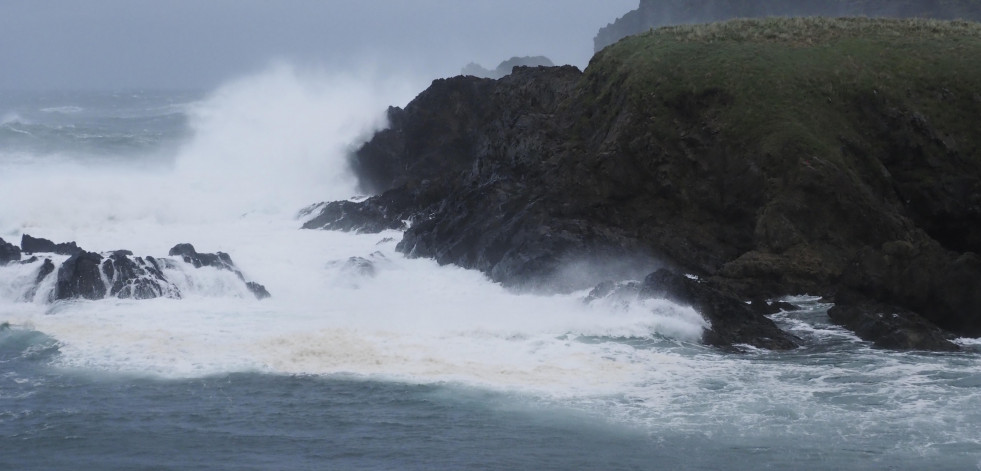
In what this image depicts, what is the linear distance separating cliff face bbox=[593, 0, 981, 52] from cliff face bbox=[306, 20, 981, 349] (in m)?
15.8

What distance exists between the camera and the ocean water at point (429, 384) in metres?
18.7

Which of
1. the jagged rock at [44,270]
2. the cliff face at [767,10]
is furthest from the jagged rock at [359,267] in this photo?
the cliff face at [767,10]

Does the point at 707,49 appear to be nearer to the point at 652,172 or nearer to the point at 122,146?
the point at 652,172

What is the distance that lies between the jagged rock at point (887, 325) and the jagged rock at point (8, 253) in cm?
2638

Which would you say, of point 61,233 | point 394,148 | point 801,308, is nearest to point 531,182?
point 801,308

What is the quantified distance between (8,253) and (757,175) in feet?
83.7

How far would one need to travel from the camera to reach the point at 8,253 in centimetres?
3394

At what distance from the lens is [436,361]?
2486 centimetres

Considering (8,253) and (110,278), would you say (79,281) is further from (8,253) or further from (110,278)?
(8,253)

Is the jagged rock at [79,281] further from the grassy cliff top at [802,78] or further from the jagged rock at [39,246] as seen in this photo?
the grassy cliff top at [802,78]

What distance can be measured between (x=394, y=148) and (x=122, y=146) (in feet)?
94.0

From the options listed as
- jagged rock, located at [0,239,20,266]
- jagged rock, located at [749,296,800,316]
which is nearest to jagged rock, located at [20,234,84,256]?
jagged rock, located at [0,239,20,266]

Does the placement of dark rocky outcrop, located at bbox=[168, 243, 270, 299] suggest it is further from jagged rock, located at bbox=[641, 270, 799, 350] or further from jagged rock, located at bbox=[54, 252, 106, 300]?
jagged rock, located at bbox=[641, 270, 799, 350]

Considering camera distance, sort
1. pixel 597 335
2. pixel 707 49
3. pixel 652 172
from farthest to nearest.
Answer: pixel 707 49 → pixel 652 172 → pixel 597 335
